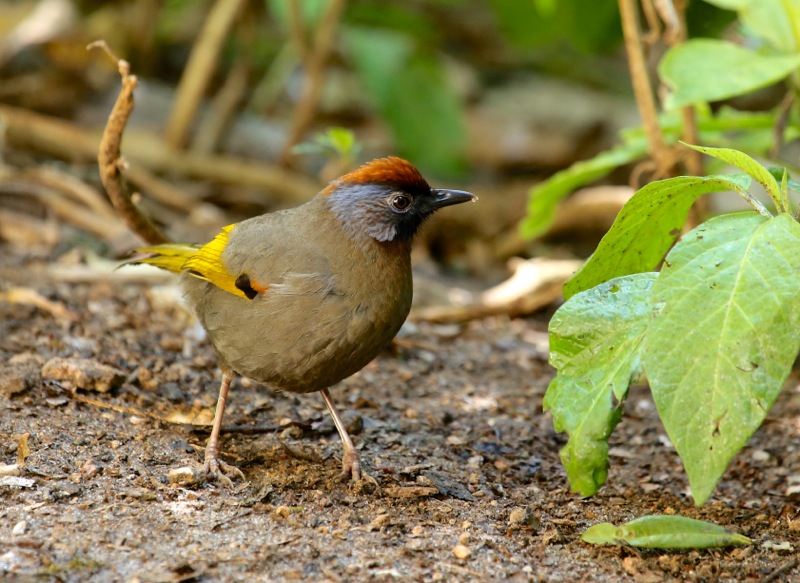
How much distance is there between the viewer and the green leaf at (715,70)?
3.69 meters

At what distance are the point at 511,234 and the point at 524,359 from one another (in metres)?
2.66

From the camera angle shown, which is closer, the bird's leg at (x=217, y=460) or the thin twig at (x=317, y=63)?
the bird's leg at (x=217, y=460)

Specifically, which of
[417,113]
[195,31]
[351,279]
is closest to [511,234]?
[417,113]

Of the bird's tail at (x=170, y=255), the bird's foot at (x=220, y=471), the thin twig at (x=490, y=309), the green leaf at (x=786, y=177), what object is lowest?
the thin twig at (x=490, y=309)

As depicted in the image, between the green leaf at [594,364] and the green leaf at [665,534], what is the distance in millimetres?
165

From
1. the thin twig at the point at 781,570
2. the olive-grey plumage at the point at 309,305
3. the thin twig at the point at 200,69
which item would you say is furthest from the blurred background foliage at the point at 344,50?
the thin twig at the point at 781,570

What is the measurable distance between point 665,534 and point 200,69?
5513 millimetres

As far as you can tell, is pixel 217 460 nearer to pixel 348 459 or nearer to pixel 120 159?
pixel 348 459

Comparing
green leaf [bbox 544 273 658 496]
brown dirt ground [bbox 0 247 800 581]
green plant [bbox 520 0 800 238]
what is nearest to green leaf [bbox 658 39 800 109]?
green plant [bbox 520 0 800 238]

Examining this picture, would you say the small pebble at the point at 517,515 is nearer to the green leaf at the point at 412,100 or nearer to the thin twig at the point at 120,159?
the thin twig at the point at 120,159

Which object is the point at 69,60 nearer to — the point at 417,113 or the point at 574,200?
the point at 417,113

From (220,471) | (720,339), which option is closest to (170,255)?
(220,471)

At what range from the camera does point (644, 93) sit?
14.6 feet

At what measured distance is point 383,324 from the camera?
3596mm
